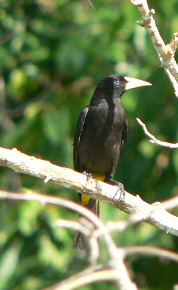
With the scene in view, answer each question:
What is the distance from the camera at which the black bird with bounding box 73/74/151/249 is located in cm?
559

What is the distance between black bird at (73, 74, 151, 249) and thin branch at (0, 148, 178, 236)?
1423 millimetres

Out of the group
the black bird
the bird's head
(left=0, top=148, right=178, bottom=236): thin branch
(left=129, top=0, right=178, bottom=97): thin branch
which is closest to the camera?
(left=129, top=0, right=178, bottom=97): thin branch

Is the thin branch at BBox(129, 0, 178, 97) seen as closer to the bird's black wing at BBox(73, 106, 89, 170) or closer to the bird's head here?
the bird's black wing at BBox(73, 106, 89, 170)

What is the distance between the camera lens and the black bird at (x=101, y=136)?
559 centimetres

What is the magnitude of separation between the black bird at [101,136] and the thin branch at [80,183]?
4.67 ft

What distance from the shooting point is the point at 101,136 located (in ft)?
18.3

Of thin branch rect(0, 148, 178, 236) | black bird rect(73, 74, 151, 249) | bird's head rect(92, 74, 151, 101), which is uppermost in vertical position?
bird's head rect(92, 74, 151, 101)

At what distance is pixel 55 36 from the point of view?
794 centimetres

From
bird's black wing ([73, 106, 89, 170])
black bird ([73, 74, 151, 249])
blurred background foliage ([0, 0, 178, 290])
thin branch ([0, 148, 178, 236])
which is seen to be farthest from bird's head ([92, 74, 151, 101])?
thin branch ([0, 148, 178, 236])

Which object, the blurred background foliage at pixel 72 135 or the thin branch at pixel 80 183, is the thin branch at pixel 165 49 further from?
the blurred background foliage at pixel 72 135

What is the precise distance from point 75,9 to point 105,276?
7.44 m

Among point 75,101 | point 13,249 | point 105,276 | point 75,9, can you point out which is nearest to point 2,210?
point 13,249

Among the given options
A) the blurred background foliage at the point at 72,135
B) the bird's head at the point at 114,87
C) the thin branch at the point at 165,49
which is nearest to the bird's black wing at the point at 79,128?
the bird's head at the point at 114,87

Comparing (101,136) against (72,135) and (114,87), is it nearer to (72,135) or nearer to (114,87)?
(114,87)
